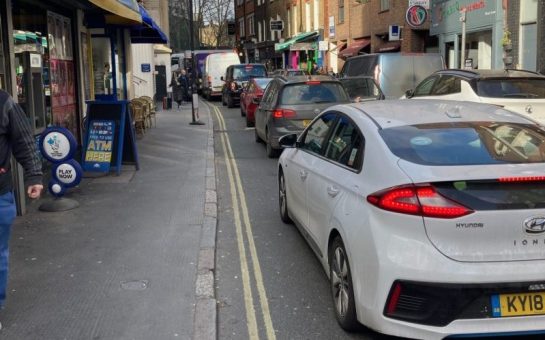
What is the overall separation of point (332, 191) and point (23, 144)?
7.41ft

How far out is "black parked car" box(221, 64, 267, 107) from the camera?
91.2ft

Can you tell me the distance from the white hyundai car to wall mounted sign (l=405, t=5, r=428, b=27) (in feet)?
59.4

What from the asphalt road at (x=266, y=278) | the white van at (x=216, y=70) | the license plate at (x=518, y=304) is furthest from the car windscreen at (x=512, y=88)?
the white van at (x=216, y=70)

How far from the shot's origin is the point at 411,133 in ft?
14.2

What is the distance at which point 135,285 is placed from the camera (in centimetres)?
518

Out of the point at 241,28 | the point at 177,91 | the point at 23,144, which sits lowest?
the point at 23,144

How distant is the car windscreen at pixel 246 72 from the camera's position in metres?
28.5

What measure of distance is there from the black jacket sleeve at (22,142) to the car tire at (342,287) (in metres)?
2.20

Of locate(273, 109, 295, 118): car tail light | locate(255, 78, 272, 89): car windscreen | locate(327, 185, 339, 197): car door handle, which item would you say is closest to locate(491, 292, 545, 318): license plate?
locate(327, 185, 339, 197): car door handle

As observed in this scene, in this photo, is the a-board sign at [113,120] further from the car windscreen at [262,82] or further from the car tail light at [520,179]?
the car windscreen at [262,82]

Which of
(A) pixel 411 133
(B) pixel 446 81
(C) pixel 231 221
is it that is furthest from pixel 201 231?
(B) pixel 446 81

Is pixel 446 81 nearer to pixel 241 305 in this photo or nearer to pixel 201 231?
pixel 201 231

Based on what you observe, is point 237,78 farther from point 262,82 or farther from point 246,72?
point 262,82

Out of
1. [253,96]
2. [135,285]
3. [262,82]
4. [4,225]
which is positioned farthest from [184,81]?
[4,225]
